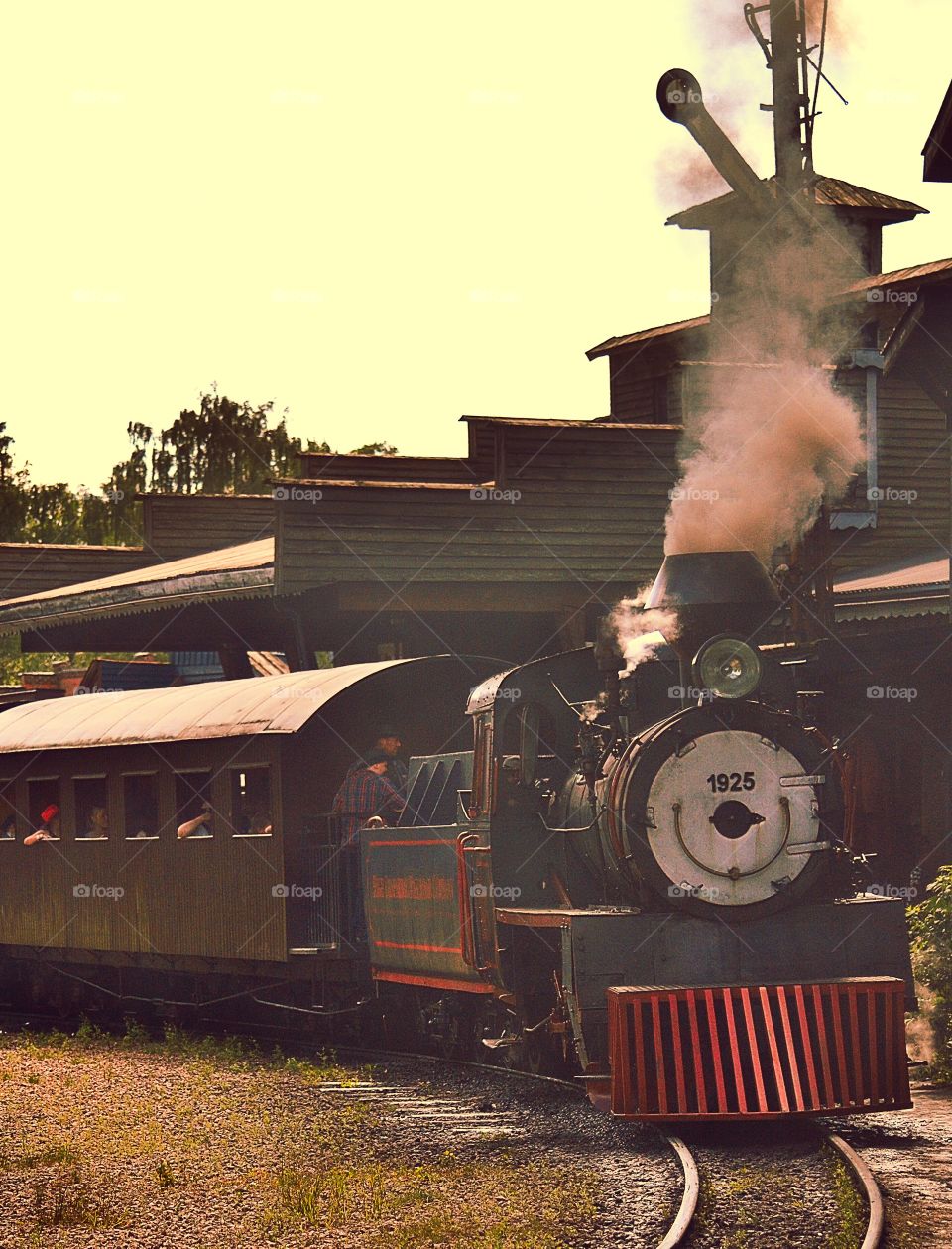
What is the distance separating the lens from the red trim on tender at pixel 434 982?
11453 millimetres

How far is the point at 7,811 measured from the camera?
59.6 ft

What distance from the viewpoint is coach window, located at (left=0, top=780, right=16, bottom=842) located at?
1788 cm

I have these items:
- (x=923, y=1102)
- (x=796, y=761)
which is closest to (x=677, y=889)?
(x=796, y=761)

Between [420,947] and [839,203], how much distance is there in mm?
16115

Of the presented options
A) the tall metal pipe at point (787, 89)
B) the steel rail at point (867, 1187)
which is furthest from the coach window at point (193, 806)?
the tall metal pipe at point (787, 89)

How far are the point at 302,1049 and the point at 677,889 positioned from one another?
531cm

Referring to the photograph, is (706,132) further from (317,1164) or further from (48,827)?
(48,827)

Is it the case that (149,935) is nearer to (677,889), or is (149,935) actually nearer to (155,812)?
(155,812)

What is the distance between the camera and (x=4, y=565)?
2950 centimetres

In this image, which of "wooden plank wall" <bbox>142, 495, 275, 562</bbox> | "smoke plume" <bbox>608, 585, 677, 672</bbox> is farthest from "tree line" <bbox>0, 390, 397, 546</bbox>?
"smoke plume" <bbox>608, 585, 677, 672</bbox>

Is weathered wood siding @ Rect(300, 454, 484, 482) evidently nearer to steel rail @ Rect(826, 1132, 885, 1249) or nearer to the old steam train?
the old steam train

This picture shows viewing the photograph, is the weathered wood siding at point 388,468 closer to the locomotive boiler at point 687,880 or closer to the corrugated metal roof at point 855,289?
the corrugated metal roof at point 855,289

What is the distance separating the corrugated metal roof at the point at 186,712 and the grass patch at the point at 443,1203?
525 cm

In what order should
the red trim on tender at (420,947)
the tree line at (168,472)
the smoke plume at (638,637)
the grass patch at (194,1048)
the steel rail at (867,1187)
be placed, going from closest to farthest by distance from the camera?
the steel rail at (867,1187), the smoke plume at (638,637), the red trim on tender at (420,947), the grass patch at (194,1048), the tree line at (168,472)
